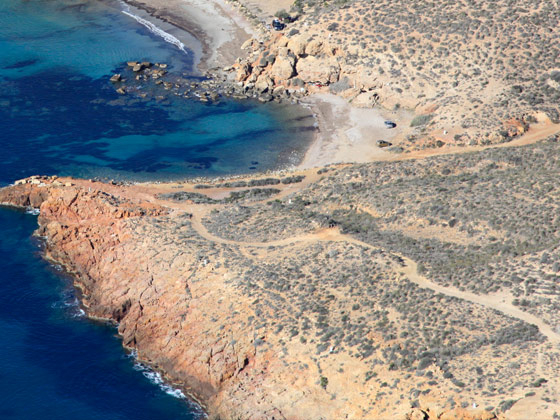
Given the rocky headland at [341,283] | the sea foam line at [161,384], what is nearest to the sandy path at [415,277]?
the rocky headland at [341,283]

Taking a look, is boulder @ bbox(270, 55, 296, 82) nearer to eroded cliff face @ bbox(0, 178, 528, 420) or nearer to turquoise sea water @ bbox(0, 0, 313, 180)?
turquoise sea water @ bbox(0, 0, 313, 180)

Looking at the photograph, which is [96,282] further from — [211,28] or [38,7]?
[38,7]

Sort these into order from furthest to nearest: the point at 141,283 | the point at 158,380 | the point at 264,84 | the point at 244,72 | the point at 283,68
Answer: the point at 244,72 < the point at 264,84 < the point at 283,68 < the point at 141,283 < the point at 158,380

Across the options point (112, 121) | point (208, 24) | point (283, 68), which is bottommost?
point (112, 121)

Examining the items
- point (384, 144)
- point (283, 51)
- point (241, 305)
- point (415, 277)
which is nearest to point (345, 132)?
point (384, 144)

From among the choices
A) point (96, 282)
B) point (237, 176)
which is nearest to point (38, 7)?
point (237, 176)

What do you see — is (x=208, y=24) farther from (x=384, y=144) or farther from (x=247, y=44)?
(x=384, y=144)

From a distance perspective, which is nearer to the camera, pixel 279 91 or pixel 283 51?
pixel 279 91
